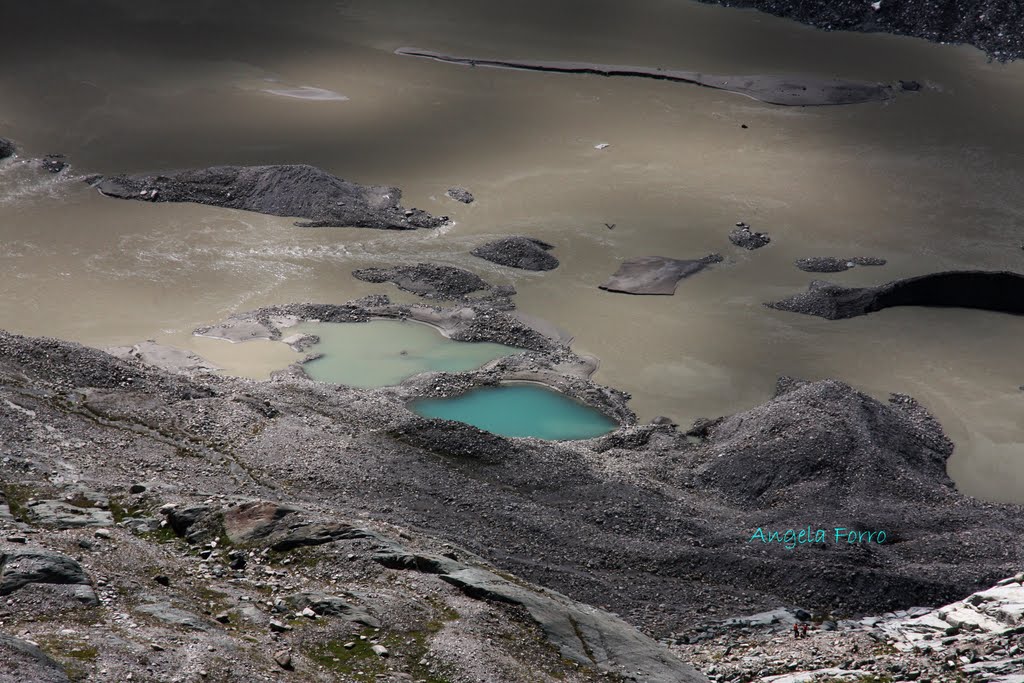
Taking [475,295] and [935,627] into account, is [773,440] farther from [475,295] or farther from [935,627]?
[475,295]

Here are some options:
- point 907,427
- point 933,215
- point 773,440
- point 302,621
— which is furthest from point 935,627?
point 933,215

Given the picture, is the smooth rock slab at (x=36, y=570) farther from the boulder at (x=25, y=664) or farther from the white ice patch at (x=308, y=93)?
the white ice patch at (x=308, y=93)

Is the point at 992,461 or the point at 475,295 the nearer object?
the point at 992,461

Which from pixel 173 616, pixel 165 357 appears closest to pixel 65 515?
pixel 173 616

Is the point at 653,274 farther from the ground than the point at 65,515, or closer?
farther from the ground

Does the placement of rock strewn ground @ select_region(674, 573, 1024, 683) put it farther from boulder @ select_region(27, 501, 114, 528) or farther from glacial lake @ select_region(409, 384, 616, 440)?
boulder @ select_region(27, 501, 114, 528)

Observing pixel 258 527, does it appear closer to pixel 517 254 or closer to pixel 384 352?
pixel 384 352
